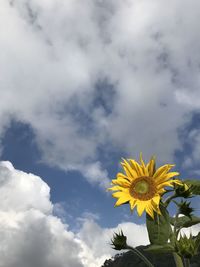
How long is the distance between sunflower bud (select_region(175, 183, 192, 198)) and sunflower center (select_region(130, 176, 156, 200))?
428 mm

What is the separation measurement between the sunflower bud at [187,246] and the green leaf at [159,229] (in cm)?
23

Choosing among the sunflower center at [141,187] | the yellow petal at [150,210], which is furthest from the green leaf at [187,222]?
the sunflower center at [141,187]

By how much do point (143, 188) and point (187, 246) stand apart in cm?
142

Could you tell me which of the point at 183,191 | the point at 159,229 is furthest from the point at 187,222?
the point at 159,229

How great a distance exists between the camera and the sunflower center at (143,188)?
26.6 feet

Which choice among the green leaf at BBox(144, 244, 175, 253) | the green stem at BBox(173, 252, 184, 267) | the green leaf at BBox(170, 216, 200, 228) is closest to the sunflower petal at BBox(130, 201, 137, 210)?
the green leaf at BBox(170, 216, 200, 228)

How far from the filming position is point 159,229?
7.41 meters

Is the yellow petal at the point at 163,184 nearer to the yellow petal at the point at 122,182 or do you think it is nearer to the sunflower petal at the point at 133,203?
the sunflower petal at the point at 133,203

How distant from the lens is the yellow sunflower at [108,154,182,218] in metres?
7.87

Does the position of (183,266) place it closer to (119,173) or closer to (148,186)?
(148,186)

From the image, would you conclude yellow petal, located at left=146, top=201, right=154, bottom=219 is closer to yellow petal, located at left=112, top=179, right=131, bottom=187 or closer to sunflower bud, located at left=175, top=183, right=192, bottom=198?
sunflower bud, located at left=175, top=183, right=192, bottom=198

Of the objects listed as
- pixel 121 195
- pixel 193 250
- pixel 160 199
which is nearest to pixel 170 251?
pixel 193 250

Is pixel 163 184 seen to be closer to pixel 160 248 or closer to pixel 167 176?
pixel 167 176

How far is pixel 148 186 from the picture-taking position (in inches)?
325
